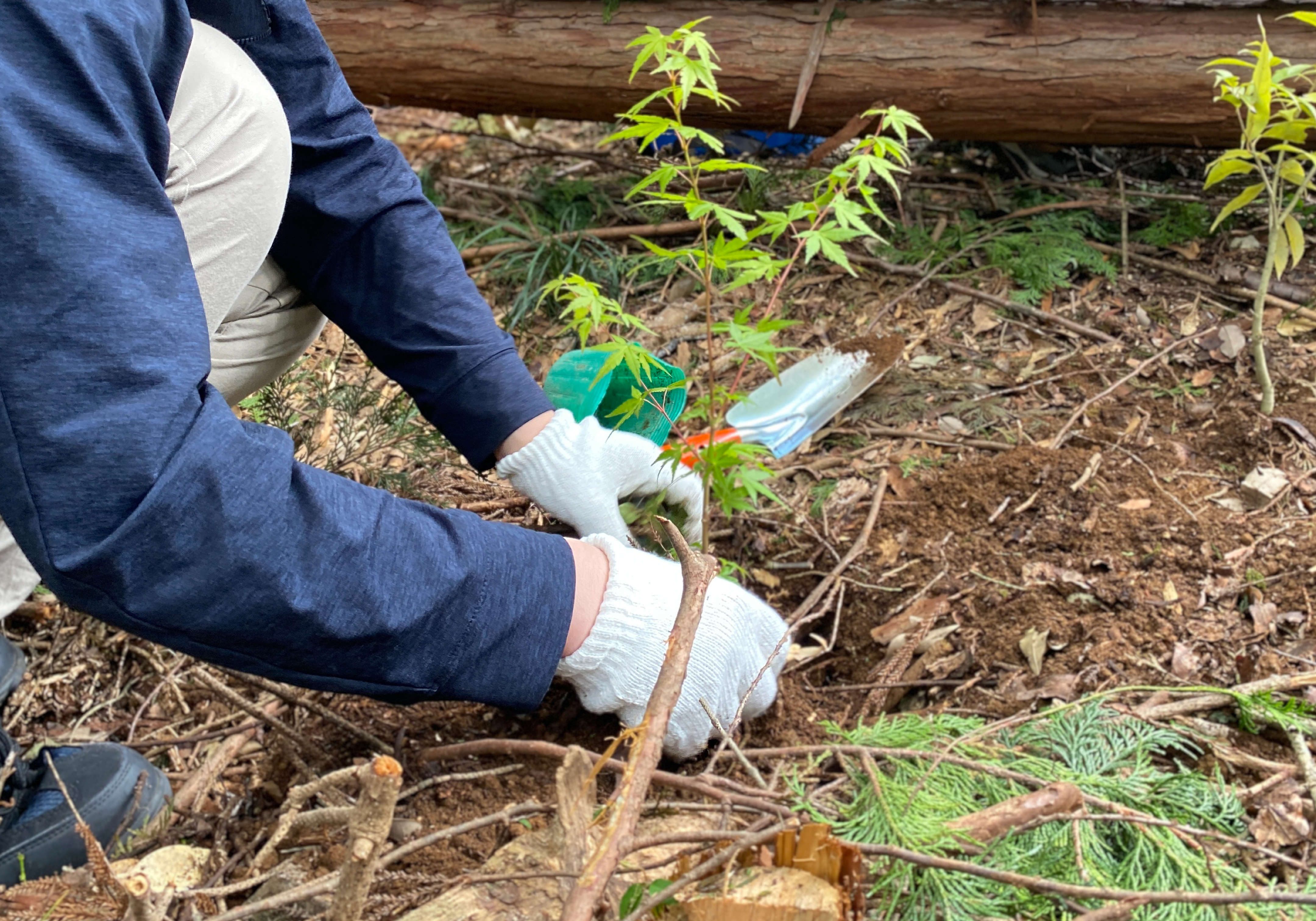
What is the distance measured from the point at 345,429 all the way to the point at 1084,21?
2.55 m

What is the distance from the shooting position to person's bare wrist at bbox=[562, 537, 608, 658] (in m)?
1.60

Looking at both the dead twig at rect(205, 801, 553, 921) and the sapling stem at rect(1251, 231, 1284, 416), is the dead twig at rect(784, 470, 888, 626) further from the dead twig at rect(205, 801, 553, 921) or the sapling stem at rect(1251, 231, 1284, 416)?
the sapling stem at rect(1251, 231, 1284, 416)

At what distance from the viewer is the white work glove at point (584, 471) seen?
1949 mm

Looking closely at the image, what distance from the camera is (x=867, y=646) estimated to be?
214 cm

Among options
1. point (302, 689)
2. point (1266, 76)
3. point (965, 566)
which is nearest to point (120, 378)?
point (302, 689)

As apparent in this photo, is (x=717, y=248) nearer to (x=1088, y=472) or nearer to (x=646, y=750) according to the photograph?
(x=646, y=750)

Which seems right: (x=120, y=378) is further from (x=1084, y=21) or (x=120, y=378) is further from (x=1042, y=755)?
(x=1084, y=21)

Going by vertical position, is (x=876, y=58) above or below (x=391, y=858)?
above

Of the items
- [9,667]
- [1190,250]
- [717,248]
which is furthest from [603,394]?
[1190,250]

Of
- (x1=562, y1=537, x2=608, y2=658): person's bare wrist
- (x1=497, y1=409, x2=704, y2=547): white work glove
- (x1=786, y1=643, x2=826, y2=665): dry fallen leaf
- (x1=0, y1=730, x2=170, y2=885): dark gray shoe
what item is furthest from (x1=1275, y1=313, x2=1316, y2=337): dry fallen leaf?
(x1=0, y1=730, x2=170, y2=885): dark gray shoe

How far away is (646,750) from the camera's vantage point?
978mm

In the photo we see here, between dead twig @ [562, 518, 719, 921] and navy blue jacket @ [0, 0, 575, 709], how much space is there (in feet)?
1.43

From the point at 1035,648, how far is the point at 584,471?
2.99 feet

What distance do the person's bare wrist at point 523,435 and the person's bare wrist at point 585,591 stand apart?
0.37m
